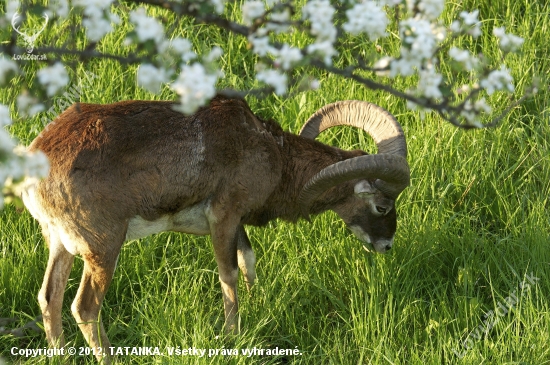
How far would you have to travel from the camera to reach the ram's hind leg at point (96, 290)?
5.83m

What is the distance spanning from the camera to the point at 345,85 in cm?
807

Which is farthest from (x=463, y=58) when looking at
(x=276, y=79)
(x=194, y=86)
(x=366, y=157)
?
(x=366, y=157)

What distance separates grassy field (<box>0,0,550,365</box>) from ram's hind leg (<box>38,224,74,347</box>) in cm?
19

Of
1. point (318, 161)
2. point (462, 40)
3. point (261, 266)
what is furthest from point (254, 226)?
point (462, 40)

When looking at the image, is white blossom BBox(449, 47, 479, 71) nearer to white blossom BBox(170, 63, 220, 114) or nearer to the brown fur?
white blossom BBox(170, 63, 220, 114)

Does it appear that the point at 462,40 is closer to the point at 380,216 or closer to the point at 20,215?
the point at 380,216

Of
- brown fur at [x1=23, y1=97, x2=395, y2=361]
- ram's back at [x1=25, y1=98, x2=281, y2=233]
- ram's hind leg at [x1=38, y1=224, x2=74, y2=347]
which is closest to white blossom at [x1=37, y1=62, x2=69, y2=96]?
brown fur at [x1=23, y1=97, x2=395, y2=361]

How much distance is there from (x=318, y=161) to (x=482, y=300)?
168 centimetres

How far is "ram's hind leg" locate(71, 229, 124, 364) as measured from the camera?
5.83m

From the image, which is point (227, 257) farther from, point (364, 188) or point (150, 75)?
point (150, 75)

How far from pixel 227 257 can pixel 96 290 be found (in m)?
1.00

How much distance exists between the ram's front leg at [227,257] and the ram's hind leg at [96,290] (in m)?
0.74

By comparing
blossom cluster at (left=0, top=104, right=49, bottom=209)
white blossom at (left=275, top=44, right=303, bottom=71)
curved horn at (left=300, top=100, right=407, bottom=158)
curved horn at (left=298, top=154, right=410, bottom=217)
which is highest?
white blossom at (left=275, top=44, right=303, bottom=71)

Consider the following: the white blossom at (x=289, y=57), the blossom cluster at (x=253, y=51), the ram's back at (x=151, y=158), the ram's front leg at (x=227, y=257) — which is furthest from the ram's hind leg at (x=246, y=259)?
the white blossom at (x=289, y=57)
